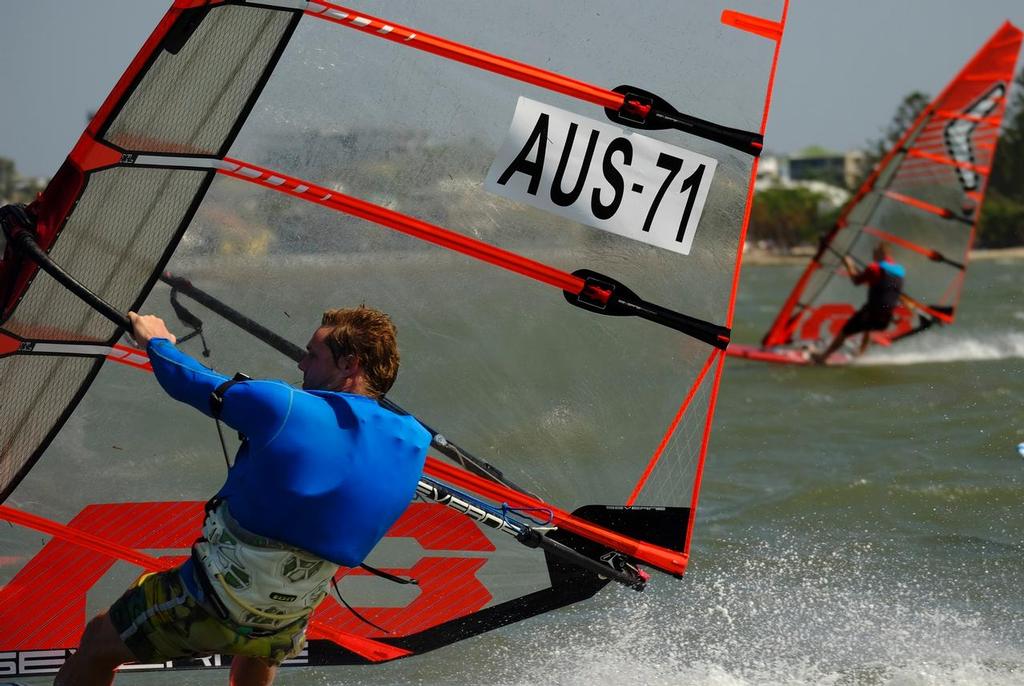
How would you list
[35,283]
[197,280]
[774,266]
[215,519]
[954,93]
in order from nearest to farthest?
[215,519]
[35,283]
[197,280]
[954,93]
[774,266]

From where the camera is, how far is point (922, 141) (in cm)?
1266

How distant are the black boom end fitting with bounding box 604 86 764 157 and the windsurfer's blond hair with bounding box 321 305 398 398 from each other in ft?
3.25

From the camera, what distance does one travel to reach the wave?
12610 mm

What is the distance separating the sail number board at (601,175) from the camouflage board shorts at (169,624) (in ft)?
4.34

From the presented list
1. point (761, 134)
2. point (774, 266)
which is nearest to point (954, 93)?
point (761, 134)

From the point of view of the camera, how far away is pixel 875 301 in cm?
1239

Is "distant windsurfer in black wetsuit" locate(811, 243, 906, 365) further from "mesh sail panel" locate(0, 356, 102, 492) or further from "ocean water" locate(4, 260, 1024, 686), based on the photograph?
"mesh sail panel" locate(0, 356, 102, 492)

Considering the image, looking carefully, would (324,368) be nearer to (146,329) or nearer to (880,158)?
(146,329)

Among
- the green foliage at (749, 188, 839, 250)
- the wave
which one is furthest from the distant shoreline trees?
the wave

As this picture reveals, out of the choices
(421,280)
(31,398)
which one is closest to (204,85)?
(421,280)

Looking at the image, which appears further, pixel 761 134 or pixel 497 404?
pixel 497 404

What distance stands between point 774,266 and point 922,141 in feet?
148

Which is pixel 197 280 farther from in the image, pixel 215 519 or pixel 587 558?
pixel 587 558

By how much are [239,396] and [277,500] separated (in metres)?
0.22
